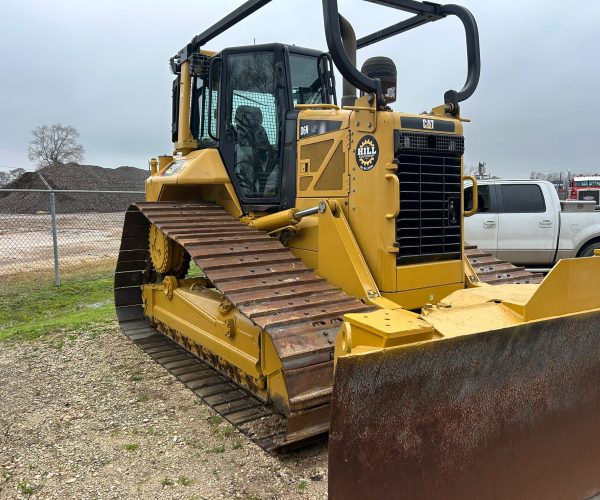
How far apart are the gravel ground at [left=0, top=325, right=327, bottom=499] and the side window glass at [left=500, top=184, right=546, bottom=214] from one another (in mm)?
6980

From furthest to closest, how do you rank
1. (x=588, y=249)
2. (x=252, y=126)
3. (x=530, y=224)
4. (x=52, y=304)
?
(x=588, y=249) < (x=530, y=224) < (x=52, y=304) < (x=252, y=126)

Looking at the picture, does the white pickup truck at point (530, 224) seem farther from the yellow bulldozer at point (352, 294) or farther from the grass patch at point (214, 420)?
the grass patch at point (214, 420)

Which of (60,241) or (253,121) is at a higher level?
(253,121)

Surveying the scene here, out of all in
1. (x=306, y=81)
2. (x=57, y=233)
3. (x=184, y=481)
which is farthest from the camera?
(x=57, y=233)

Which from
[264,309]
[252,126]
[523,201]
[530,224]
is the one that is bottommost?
[264,309]

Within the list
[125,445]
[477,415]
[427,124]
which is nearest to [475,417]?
[477,415]

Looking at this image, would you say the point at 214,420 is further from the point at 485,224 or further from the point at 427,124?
the point at 485,224

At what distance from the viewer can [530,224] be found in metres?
9.42

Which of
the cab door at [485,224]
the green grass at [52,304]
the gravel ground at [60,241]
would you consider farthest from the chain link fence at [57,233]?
the cab door at [485,224]

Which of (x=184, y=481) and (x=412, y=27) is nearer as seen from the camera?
(x=184, y=481)

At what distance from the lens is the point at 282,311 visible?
3.56 m

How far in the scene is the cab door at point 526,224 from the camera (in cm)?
941

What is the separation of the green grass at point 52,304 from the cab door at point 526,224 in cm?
674

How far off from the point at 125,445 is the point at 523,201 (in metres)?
8.10
